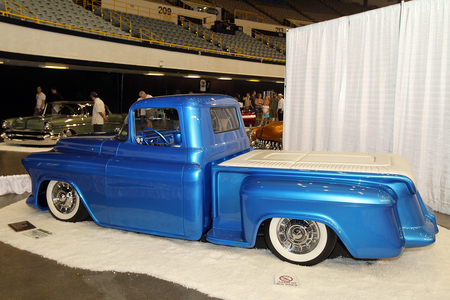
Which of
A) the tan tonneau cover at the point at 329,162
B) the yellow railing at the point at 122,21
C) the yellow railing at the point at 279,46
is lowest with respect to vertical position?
the tan tonneau cover at the point at 329,162

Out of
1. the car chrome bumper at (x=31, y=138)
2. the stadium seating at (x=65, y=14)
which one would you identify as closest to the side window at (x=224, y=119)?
the car chrome bumper at (x=31, y=138)

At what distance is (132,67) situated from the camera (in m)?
14.8

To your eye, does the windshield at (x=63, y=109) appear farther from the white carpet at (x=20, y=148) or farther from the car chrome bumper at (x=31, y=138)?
the white carpet at (x=20, y=148)

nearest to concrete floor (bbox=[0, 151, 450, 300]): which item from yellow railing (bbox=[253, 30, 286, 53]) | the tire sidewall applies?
the tire sidewall

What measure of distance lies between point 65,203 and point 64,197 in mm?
82

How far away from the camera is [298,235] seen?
3.16m

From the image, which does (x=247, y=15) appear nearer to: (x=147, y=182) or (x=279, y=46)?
(x=279, y=46)

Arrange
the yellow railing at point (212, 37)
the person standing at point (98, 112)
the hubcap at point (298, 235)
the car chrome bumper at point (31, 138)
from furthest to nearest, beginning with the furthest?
1. the yellow railing at point (212, 37)
2. the car chrome bumper at point (31, 138)
3. the person standing at point (98, 112)
4. the hubcap at point (298, 235)

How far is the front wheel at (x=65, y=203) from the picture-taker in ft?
13.9

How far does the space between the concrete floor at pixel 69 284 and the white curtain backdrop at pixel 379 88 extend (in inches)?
146

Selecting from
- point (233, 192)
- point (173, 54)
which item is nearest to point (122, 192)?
point (233, 192)

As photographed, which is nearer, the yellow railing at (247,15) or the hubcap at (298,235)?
the hubcap at (298,235)

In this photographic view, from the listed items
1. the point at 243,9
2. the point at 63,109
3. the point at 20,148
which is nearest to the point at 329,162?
the point at 63,109

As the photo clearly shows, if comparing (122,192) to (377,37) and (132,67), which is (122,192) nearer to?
(377,37)
